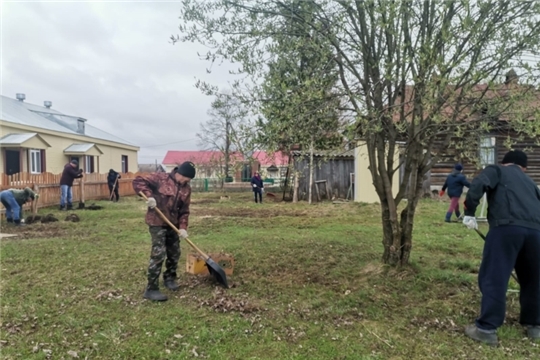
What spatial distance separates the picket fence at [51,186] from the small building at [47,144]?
336 cm

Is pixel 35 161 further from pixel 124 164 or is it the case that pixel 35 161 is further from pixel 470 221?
pixel 470 221

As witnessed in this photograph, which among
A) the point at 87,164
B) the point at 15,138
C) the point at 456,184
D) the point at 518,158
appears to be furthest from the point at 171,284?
the point at 87,164

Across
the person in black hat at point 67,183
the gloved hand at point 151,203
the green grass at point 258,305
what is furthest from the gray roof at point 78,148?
the gloved hand at point 151,203

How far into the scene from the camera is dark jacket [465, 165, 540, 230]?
3379 millimetres

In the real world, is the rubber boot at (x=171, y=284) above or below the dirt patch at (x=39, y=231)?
below

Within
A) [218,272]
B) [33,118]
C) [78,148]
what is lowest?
[218,272]

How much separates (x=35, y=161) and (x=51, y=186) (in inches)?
268

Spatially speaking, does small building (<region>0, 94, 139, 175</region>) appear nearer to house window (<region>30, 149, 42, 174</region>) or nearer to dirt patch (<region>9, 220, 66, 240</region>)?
house window (<region>30, 149, 42, 174</region>)

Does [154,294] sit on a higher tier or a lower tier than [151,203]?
lower

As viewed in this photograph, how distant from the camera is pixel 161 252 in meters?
4.41

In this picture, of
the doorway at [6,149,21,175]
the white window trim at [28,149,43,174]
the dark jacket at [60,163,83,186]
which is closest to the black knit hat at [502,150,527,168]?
the dark jacket at [60,163,83,186]

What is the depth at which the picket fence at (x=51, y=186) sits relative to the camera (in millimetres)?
11623

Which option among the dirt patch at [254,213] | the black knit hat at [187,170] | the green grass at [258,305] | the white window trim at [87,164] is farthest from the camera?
the white window trim at [87,164]

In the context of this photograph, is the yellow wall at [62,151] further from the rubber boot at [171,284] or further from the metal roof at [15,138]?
the rubber boot at [171,284]
